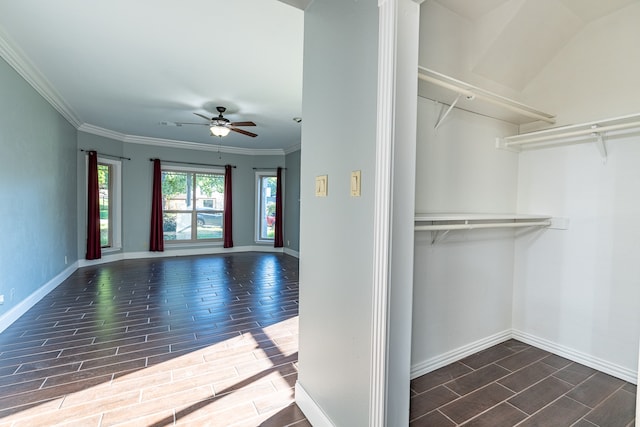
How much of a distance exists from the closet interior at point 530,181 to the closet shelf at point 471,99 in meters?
0.01

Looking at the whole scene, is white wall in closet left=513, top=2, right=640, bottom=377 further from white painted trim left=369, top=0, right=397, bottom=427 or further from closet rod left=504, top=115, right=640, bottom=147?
white painted trim left=369, top=0, right=397, bottom=427

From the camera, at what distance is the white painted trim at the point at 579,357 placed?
2.21 metres

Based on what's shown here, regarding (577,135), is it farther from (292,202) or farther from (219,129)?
(292,202)

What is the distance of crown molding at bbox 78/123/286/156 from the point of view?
5.81 m

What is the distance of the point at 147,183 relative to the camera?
686 cm

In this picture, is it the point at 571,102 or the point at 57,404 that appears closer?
the point at 57,404

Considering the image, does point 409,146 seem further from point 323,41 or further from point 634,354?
point 634,354

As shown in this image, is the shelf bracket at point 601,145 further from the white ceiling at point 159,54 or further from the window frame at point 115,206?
the window frame at point 115,206

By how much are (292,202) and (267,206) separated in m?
0.96

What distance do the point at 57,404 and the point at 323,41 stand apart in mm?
2654

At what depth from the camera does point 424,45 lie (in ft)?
6.83

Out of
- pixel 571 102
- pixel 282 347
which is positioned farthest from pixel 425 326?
pixel 571 102

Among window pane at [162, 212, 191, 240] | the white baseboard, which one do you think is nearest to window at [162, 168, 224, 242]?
window pane at [162, 212, 191, 240]

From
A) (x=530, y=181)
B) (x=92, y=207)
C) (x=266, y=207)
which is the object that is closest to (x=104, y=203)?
(x=92, y=207)
